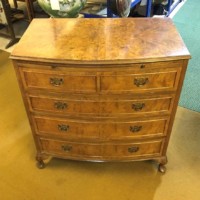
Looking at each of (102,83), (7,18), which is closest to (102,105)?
(102,83)

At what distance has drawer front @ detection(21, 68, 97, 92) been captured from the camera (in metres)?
1.07

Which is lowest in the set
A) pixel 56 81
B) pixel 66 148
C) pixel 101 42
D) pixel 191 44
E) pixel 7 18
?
pixel 191 44

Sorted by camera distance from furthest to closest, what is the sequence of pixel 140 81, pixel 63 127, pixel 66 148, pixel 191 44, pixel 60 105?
pixel 191 44 < pixel 66 148 < pixel 63 127 < pixel 60 105 < pixel 140 81

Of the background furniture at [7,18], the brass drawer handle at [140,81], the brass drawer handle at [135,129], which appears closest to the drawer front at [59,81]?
the brass drawer handle at [140,81]

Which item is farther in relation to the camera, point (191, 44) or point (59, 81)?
point (191, 44)

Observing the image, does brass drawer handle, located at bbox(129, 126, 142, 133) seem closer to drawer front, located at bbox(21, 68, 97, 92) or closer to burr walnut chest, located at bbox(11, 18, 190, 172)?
burr walnut chest, located at bbox(11, 18, 190, 172)

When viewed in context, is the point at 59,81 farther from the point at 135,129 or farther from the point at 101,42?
the point at 135,129

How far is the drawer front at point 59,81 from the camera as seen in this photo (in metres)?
1.07

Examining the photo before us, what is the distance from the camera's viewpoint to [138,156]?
1.41 meters

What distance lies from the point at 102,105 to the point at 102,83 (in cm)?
13

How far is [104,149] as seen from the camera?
4.50 ft

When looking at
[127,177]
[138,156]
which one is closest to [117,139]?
[138,156]

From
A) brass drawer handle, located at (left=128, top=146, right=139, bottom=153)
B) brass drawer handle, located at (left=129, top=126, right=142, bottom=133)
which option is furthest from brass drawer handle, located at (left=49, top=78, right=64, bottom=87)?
brass drawer handle, located at (left=128, top=146, right=139, bottom=153)

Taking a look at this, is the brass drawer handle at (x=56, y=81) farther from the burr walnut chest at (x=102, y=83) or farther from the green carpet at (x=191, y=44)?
the green carpet at (x=191, y=44)
